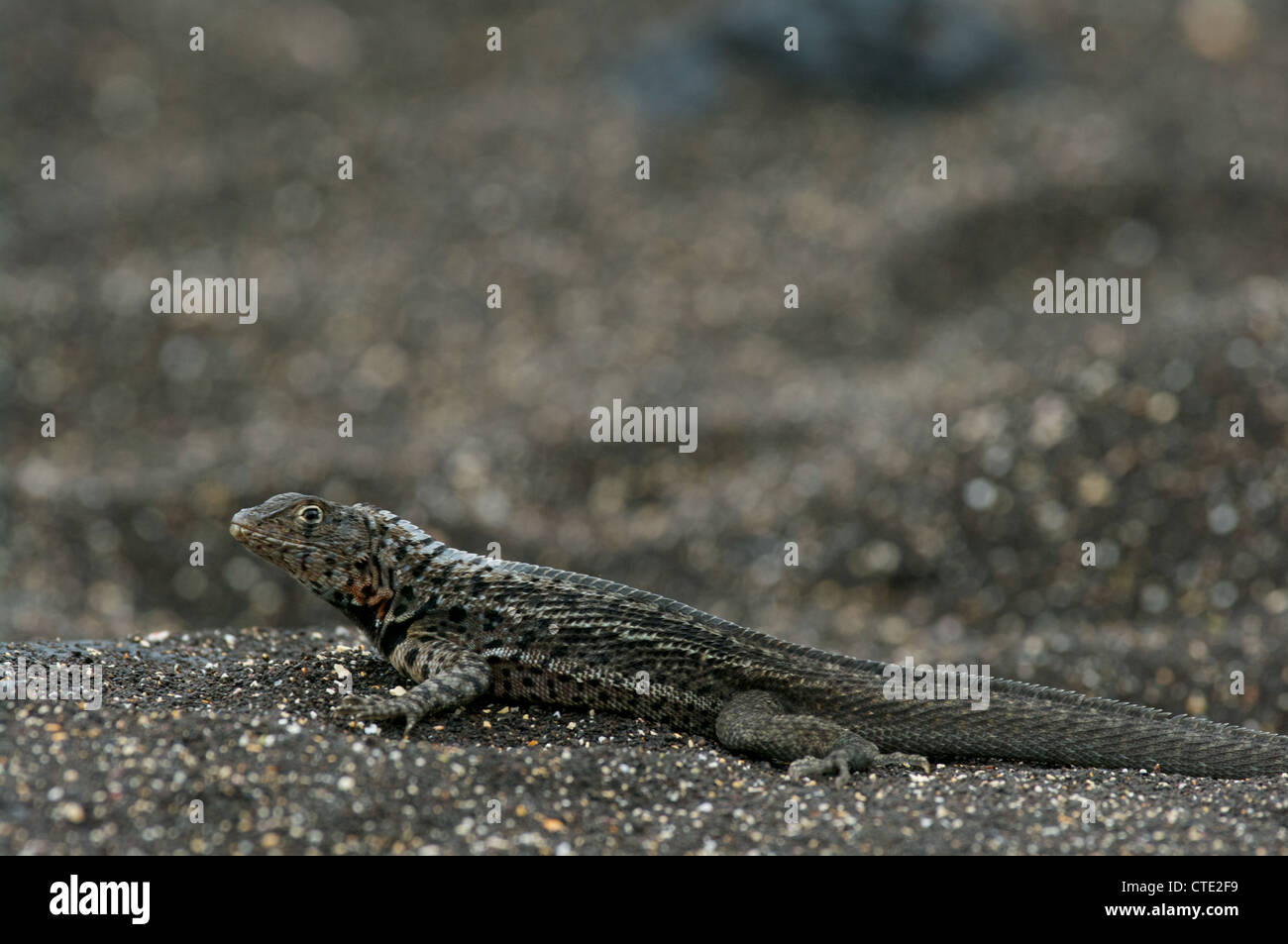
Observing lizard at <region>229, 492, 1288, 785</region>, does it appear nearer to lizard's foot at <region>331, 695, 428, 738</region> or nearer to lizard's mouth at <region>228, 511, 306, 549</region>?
lizard's mouth at <region>228, 511, 306, 549</region>

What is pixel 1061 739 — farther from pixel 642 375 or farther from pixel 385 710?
pixel 642 375

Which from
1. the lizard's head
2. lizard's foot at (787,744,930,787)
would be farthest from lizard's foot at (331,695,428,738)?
lizard's foot at (787,744,930,787)

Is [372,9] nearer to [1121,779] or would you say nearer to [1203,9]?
[1203,9]

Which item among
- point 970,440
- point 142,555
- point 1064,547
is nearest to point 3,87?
point 142,555

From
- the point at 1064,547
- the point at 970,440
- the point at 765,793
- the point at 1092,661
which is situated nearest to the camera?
the point at 765,793
